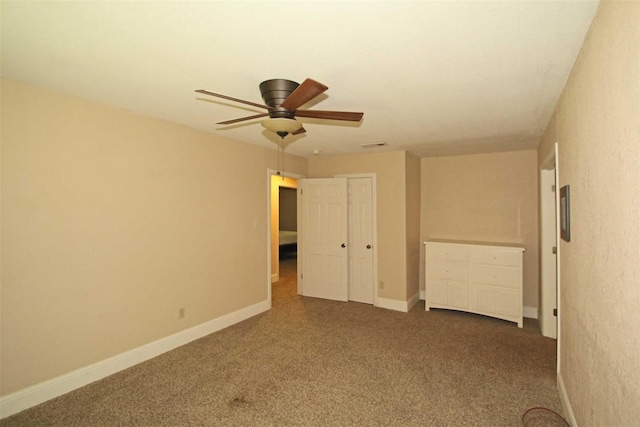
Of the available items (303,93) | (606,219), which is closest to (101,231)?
(303,93)

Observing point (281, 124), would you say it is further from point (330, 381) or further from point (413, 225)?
point (413, 225)

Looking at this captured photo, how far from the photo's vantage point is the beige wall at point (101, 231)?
86.4 inches

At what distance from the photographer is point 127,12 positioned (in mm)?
1403

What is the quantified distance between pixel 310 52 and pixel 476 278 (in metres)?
3.82

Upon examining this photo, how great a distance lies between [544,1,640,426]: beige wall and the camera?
1.04 metres

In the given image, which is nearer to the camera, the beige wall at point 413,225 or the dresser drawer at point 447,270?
the dresser drawer at point 447,270

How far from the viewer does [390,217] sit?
462 cm

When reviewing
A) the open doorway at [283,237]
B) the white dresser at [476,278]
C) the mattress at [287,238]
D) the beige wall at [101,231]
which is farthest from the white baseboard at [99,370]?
the mattress at [287,238]

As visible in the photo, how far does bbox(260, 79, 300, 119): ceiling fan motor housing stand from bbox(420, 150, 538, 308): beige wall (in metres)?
3.65

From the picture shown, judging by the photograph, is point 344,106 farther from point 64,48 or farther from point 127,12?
point 64,48

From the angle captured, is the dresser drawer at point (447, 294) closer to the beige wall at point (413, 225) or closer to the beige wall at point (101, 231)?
the beige wall at point (413, 225)

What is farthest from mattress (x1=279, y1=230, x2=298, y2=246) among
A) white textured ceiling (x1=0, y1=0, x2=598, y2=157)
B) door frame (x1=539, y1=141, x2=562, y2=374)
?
door frame (x1=539, y1=141, x2=562, y2=374)

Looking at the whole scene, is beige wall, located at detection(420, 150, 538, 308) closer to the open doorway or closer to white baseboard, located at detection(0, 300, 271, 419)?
the open doorway

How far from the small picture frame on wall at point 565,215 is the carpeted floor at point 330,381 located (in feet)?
4.32
